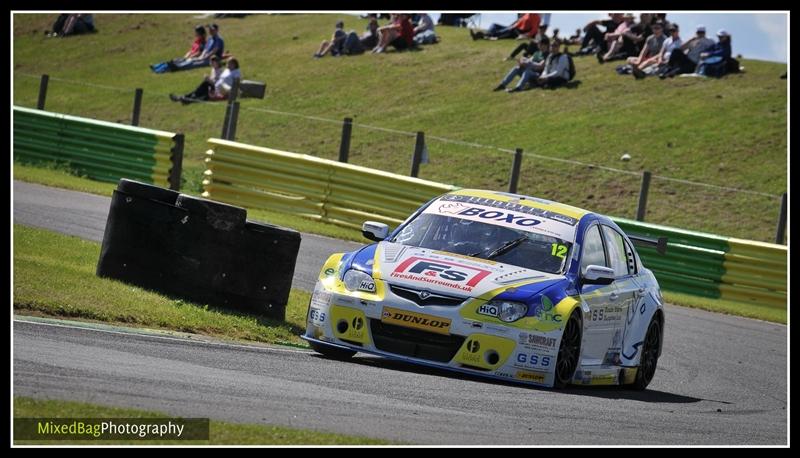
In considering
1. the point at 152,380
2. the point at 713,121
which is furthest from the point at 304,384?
the point at 713,121

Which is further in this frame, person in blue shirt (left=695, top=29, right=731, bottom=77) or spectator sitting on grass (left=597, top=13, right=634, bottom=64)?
spectator sitting on grass (left=597, top=13, right=634, bottom=64)

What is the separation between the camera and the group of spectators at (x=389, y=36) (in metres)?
38.9

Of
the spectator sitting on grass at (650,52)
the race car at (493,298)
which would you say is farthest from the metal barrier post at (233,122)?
the race car at (493,298)

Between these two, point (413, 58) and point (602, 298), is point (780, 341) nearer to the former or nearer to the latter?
point (602, 298)

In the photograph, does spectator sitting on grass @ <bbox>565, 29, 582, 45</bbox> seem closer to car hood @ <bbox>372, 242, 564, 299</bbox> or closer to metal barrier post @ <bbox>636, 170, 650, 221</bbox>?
metal barrier post @ <bbox>636, 170, 650, 221</bbox>

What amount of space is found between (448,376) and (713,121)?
21528 millimetres

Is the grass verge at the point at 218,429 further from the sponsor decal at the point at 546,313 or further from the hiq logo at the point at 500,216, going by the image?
the hiq logo at the point at 500,216

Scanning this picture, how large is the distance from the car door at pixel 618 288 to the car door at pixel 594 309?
1.4 inches

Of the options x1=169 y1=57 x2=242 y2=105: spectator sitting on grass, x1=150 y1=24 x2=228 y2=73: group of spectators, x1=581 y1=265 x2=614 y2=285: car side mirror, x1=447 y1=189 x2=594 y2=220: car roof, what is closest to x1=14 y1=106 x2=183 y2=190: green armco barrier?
x1=169 y1=57 x2=242 y2=105: spectator sitting on grass

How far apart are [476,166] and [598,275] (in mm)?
19029

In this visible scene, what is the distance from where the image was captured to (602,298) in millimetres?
11094

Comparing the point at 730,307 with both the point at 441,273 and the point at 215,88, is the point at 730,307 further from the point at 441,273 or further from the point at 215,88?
the point at 215,88

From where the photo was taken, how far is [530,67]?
32.9 meters

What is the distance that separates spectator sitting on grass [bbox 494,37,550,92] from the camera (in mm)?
Result: 31656
